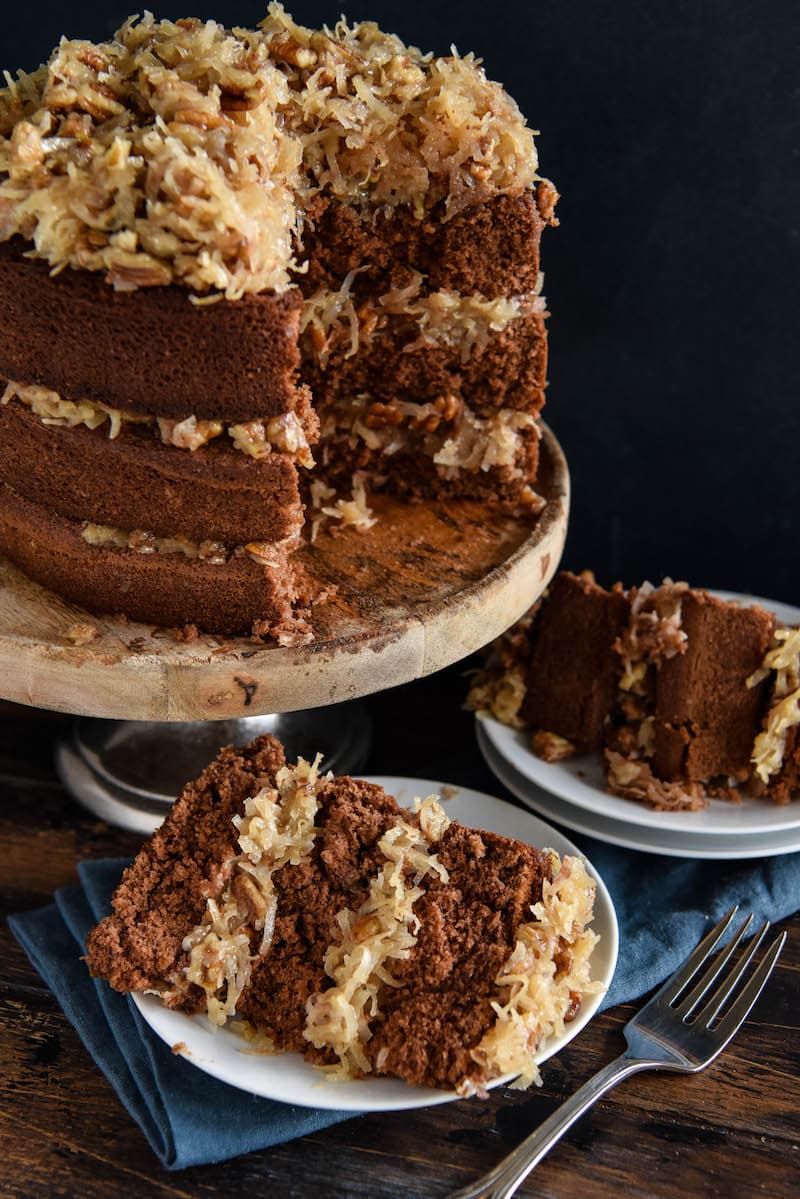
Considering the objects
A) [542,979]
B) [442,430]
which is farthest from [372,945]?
[442,430]

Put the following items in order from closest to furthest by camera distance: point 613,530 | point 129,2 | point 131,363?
point 131,363
point 129,2
point 613,530

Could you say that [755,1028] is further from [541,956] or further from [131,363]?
[131,363]

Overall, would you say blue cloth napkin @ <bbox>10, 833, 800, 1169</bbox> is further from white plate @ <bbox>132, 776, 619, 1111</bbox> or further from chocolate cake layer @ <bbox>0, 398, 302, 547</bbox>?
chocolate cake layer @ <bbox>0, 398, 302, 547</bbox>

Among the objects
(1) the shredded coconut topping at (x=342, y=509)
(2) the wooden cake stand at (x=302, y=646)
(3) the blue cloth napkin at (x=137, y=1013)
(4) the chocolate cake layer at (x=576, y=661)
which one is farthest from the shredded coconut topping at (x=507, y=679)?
(1) the shredded coconut topping at (x=342, y=509)

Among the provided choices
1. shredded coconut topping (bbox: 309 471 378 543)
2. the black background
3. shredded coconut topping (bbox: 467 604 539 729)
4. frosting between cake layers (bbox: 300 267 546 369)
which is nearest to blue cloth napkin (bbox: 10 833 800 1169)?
shredded coconut topping (bbox: 467 604 539 729)

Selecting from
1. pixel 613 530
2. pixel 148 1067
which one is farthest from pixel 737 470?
pixel 148 1067

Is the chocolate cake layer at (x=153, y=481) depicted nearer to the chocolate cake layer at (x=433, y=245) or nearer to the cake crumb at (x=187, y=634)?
the cake crumb at (x=187, y=634)
